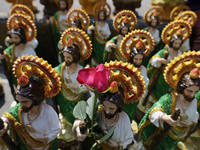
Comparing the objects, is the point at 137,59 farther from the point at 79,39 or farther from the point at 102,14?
the point at 102,14

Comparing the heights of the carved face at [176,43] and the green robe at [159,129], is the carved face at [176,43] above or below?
above

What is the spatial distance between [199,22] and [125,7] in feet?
6.45

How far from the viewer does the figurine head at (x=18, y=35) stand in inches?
85.2

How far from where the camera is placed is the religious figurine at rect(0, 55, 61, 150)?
1.12m

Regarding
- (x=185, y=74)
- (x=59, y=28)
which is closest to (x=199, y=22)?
(x=185, y=74)

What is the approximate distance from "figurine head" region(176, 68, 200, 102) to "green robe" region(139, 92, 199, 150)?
0.46 ft

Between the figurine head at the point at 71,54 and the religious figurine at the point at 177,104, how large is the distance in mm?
1049

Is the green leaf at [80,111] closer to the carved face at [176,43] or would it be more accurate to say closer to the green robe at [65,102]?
the green robe at [65,102]

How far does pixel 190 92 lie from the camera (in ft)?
4.40

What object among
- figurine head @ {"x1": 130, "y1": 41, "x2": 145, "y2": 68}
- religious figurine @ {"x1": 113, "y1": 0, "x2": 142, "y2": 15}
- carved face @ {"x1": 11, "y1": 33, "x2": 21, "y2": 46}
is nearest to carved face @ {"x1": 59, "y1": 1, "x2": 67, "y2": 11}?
carved face @ {"x1": 11, "y1": 33, "x2": 21, "y2": 46}

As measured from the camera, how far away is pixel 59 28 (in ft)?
11.7

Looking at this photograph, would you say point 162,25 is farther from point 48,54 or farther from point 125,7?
point 48,54

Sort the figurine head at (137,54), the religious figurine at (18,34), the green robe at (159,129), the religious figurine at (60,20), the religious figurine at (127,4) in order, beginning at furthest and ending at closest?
the religious figurine at (127,4) < the religious figurine at (60,20) < the religious figurine at (18,34) < the figurine head at (137,54) < the green robe at (159,129)

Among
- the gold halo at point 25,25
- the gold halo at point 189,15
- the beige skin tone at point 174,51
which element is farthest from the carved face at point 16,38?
the gold halo at point 189,15
